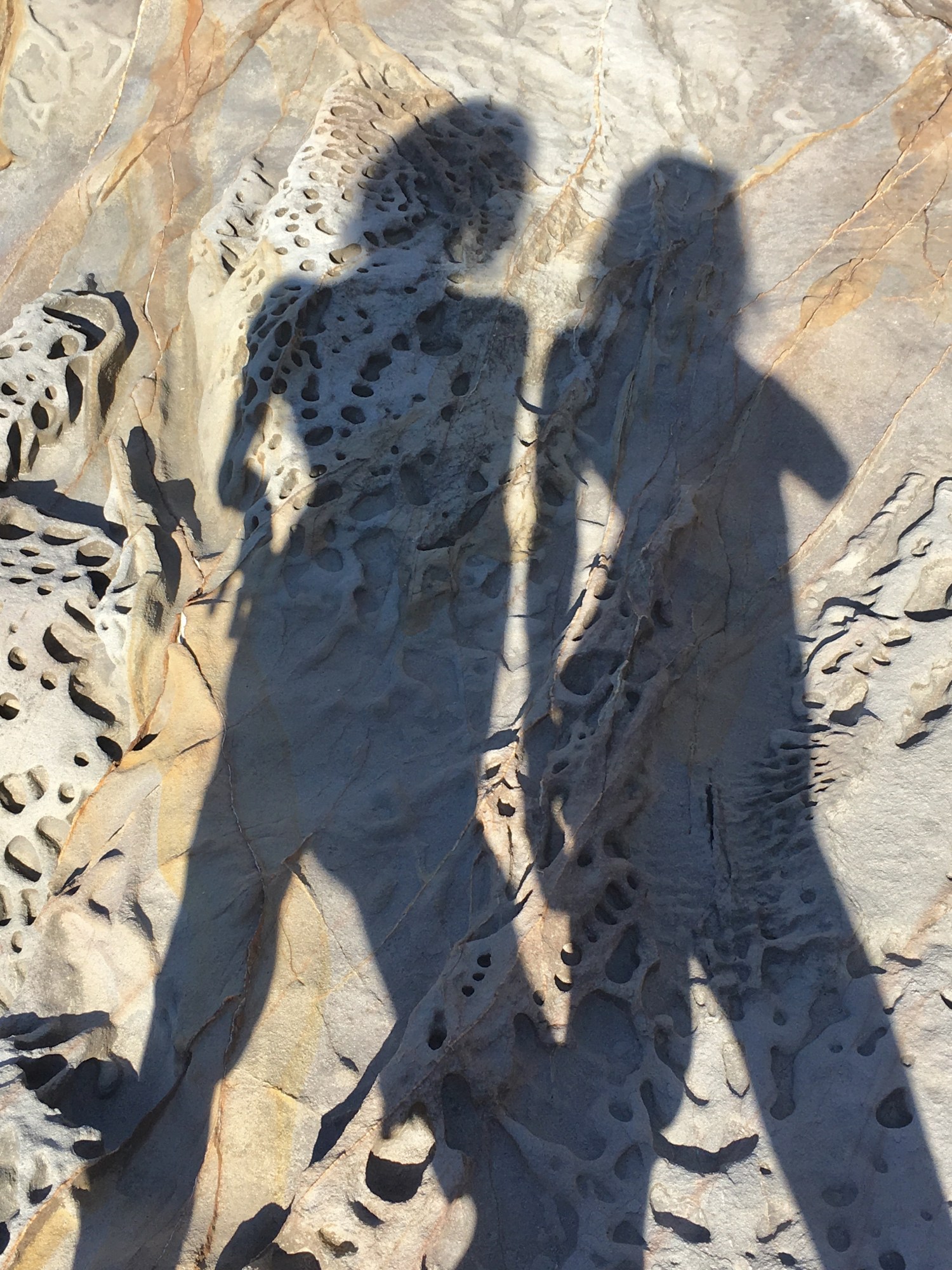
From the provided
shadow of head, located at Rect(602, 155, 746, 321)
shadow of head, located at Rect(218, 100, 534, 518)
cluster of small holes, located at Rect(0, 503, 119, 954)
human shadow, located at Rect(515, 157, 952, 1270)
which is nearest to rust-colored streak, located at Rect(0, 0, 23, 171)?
shadow of head, located at Rect(218, 100, 534, 518)

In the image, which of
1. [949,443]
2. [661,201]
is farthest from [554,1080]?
[661,201]

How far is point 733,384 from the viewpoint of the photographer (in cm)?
312

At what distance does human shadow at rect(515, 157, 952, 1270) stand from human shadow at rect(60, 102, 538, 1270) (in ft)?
0.82

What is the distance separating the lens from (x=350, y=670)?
273 cm

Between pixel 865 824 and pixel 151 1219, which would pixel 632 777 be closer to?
pixel 865 824

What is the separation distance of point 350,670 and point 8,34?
165 inches

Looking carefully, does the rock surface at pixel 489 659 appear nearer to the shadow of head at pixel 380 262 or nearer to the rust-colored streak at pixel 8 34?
the shadow of head at pixel 380 262

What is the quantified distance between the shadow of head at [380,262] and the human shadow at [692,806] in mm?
651

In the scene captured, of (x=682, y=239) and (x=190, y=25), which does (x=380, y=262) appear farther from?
(x=190, y=25)

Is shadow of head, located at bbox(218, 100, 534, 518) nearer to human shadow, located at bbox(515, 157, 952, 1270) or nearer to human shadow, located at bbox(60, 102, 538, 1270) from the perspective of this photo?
human shadow, located at bbox(60, 102, 538, 1270)

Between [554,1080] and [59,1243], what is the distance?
105 centimetres

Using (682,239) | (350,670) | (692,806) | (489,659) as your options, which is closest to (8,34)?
(682,239)

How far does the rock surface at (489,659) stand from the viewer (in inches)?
74.2

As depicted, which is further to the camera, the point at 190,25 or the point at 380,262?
the point at 190,25
